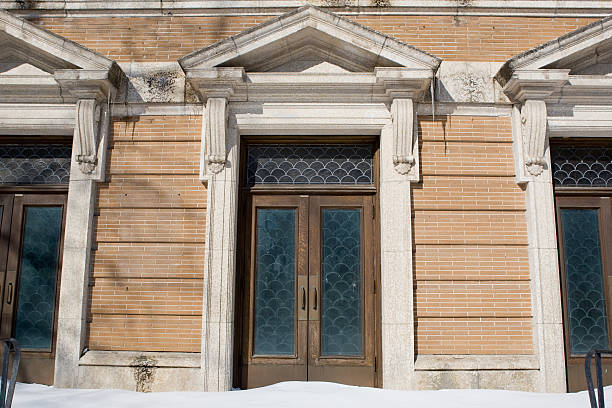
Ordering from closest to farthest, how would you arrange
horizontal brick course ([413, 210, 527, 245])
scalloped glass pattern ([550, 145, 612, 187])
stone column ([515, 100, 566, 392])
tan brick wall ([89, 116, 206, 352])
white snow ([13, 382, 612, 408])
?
white snow ([13, 382, 612, 408])
stone column ([515, 100, 566, 392])
tan brick wall ([89, 116, 206, 352])
horizontal brick course ([413, 210, 527, 245])
scalloped glass pattern ([550, 145, 612, 187])

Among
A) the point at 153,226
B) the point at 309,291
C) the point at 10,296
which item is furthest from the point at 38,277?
the point at 309,291

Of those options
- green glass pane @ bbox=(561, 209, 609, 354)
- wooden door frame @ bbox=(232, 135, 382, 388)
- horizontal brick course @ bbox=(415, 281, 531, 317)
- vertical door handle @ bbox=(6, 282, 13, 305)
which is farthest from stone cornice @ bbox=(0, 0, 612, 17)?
vertical door handle @ bbox=(6, 282, 13, 305)

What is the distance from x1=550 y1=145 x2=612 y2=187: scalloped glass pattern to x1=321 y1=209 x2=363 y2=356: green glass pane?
94.9 inches

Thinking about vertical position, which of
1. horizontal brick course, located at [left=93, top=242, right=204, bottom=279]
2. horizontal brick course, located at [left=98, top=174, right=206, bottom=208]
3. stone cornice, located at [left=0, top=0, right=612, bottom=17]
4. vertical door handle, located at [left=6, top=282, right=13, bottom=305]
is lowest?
vertical door handle, located at [left=6, top=282, right=13, bottom=305]

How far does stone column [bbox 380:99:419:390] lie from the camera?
5.68 meters

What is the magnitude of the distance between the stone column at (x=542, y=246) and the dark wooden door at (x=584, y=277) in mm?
360

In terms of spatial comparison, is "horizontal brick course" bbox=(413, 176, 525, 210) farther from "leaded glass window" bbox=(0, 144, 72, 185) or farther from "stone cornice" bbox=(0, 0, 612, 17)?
"leaded glass window" bbox=(0, 144, 72, 185)

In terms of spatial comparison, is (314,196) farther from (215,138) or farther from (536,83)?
(536,83)

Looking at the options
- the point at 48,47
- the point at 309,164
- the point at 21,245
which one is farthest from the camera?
the point at 309,164

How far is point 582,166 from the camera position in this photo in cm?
638

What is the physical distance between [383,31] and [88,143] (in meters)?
3.68

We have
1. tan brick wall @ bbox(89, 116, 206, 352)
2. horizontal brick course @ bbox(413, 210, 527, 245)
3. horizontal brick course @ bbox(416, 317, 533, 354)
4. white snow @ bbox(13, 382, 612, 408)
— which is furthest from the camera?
horizontal brick course @ bbox(413, 210, 527, 245)

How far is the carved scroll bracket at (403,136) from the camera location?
601 centimetres

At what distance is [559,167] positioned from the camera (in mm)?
6371
